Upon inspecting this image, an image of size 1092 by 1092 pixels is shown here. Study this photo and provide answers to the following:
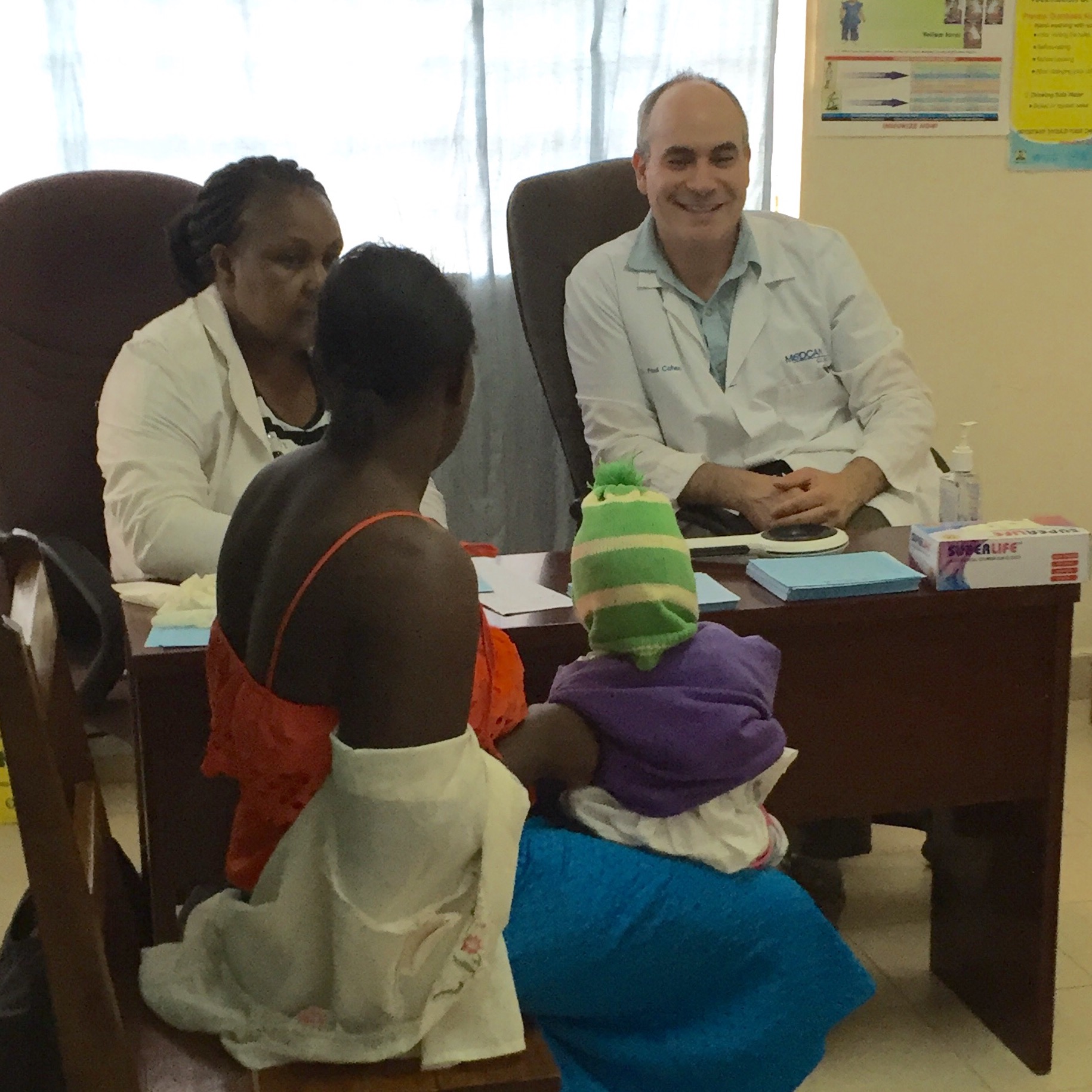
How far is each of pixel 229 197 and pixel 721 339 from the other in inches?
38.0

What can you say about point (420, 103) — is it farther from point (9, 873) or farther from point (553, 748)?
point (553, 748)

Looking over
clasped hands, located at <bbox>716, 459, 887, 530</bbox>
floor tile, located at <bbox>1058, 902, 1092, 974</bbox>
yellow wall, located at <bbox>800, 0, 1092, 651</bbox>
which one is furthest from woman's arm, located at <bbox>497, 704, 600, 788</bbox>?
yellow wall, located at <bbox>800, 0, 1092, 651</bbox>

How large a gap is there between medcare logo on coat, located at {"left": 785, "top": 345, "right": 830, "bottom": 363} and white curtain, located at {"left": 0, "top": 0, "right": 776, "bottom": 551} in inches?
22.7

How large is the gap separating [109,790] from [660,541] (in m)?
1.93

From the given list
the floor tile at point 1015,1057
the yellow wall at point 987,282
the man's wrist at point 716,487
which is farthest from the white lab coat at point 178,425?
the yellow wall at point 987,282

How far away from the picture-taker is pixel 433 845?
0.96 meters

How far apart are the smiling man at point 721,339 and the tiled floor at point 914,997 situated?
0.68 metres

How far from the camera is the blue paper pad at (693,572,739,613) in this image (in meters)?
1.50

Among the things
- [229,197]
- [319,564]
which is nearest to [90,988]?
[319,564]

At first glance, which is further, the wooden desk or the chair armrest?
the chair armrest

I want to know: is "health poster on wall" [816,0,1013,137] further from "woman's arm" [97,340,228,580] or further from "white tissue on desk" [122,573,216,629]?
"white tissue on desk" [122,573,216,629]

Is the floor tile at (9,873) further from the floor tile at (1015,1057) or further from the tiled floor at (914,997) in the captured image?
the floor tile at (1015,1057)

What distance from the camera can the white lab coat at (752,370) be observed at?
7.88 ft

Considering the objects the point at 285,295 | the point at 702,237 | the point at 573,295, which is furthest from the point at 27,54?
the point at 702,237
